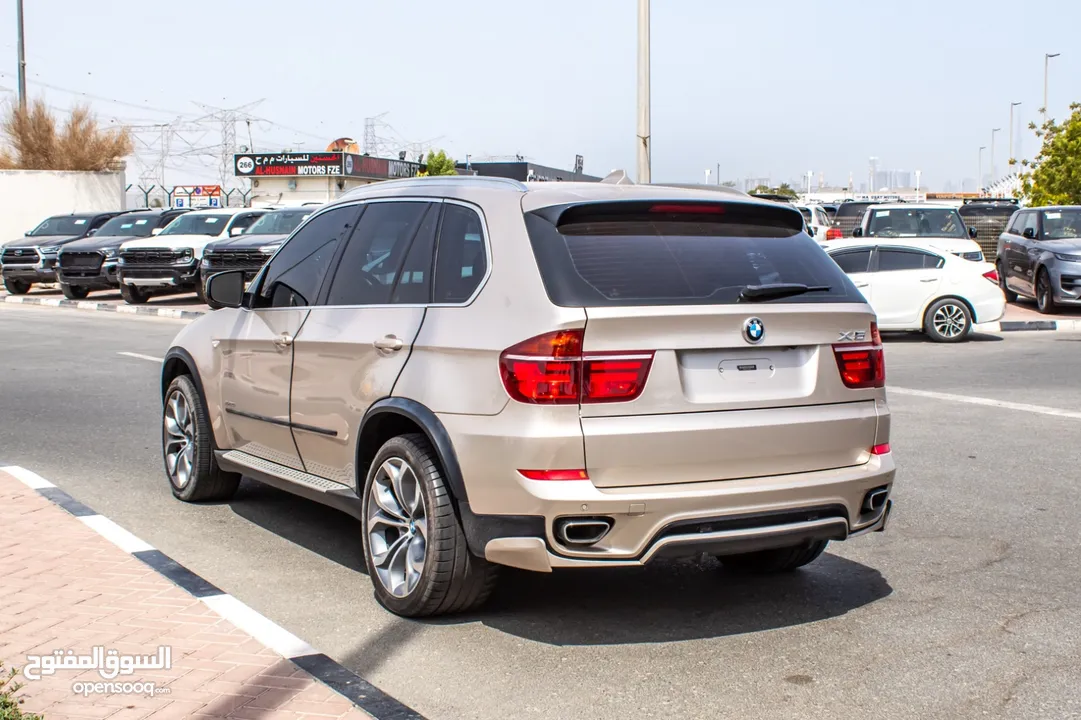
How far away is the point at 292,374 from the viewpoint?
626cm

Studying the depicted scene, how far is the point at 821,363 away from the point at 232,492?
4128mm

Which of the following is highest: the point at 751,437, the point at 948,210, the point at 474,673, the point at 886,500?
the point at 948,210

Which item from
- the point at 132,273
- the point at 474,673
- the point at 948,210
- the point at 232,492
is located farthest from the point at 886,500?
the point at 132,273

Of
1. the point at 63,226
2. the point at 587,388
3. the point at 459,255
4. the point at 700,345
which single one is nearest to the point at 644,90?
the point at 459,255

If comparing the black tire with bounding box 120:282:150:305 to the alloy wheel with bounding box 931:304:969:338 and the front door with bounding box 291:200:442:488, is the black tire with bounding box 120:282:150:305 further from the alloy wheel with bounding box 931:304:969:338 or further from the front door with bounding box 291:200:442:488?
the front door with bounding box 291:200:442:488

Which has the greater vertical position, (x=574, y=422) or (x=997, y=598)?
(x=574, y=422)

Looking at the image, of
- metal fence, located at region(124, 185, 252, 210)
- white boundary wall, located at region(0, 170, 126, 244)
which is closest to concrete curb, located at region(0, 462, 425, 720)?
metal fence, located at region(124, 185, 252, 210)

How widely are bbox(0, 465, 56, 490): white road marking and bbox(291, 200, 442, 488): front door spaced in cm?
248

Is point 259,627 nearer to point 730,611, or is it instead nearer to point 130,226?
point 730,611

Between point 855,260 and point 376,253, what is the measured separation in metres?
13.4

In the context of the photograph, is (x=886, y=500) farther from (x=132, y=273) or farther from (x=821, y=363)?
(x=132, y=273)

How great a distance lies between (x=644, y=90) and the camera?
21.0m

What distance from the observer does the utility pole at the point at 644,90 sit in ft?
68.2

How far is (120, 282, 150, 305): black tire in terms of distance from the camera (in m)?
26.5
